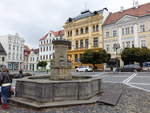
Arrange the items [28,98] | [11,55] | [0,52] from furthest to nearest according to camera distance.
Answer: [11,55] → [0,52] → [28,98]

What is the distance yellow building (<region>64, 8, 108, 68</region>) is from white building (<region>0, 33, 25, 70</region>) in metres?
23.0

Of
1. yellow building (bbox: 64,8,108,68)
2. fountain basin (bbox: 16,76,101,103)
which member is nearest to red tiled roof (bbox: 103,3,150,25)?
→ yellow building (bbox: 64,8,108,68)

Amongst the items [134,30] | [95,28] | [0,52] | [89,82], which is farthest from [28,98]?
[0,52]

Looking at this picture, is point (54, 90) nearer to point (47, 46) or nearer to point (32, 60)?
point (47, 46)

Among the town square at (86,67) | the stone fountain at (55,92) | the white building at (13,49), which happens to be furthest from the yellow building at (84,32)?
the stone fountain at (55,92)

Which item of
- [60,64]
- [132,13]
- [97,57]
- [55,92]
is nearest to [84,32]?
[97,57]

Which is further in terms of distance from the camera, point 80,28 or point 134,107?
point 80,28

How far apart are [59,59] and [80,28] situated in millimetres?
38594

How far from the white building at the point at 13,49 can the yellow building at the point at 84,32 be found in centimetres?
2305

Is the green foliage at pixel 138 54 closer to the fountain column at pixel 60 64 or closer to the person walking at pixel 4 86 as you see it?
the fountain column at pixel 60 64

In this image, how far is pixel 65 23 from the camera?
164ft

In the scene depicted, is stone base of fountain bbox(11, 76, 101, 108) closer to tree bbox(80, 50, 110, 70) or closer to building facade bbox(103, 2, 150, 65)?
tree bbox(80, 50, 110, 70)

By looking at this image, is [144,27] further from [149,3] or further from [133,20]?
[149,3]

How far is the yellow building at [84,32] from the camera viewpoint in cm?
4197
